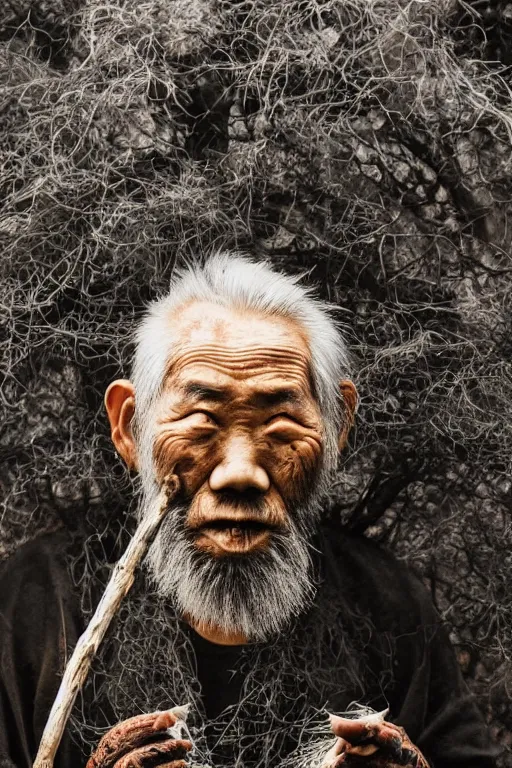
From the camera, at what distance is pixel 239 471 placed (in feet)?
5.90

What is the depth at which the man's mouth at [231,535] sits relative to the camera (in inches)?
72.8

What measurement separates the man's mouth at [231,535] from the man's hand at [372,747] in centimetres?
30

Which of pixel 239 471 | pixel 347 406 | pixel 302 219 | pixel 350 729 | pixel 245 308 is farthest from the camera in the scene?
pixel 302 219

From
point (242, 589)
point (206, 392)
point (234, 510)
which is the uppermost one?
point (206, 392)

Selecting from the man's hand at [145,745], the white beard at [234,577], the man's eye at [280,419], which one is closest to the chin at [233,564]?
the white beard at [234,577]

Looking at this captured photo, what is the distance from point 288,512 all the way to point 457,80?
846 mm

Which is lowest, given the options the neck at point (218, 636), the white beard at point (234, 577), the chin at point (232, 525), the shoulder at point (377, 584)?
the neck at point (218, 636)

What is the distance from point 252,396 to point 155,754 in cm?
54

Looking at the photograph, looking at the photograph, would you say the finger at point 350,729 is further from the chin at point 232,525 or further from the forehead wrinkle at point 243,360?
the forehead wrinkle at point 243,360

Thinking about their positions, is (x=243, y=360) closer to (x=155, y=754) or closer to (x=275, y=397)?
(x=275, y=397)

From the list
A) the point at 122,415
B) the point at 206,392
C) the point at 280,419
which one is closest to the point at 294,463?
the point at 280,419

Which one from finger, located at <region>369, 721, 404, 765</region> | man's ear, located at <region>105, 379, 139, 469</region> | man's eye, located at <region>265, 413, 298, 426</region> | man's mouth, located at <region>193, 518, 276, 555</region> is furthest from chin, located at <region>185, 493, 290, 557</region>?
finger, located at <region>369, 721, 404, 765</region>

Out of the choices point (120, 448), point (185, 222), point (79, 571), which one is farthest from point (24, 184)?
point (79, 571)

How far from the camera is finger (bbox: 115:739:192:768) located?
5.53ft
